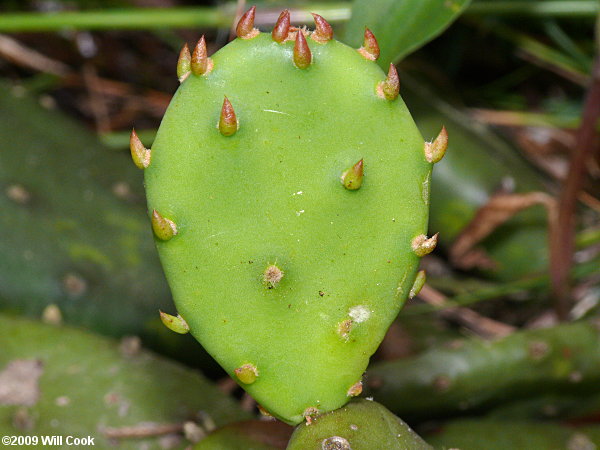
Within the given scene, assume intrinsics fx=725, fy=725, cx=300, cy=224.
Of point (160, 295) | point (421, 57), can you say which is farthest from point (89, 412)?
point (421, 57)

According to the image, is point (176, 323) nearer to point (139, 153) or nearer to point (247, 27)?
point (139, 153)

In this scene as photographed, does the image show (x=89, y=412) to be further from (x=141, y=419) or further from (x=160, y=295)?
(x=160, y=295)

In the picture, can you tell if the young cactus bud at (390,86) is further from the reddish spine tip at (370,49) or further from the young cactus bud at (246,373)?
the young cactus bud at (246,373)

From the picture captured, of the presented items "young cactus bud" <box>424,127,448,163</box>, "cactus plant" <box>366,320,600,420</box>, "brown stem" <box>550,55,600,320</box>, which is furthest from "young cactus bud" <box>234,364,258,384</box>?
"brown stem" <box>550,55,600,320</box>

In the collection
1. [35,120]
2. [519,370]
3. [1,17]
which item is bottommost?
[519,370]

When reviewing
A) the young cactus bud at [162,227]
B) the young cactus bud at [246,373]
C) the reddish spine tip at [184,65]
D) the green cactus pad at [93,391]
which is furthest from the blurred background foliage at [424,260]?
the reddish spine tip at [184,65]

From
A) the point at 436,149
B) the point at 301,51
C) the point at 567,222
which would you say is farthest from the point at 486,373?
the point at 301,51
